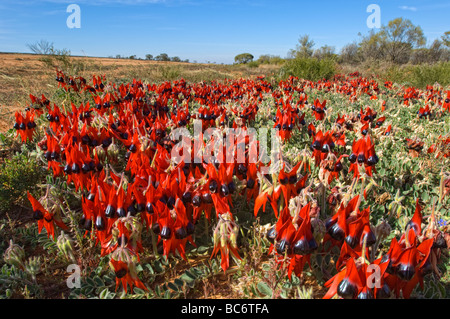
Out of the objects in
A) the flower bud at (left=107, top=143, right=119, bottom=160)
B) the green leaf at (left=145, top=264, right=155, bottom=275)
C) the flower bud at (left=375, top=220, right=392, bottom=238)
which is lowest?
the green leaf at (left=145, top=264, right=155, bottom=275)

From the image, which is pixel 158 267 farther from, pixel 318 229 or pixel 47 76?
pixel 47 76

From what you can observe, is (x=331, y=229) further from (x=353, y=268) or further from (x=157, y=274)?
(x=157, y=274)

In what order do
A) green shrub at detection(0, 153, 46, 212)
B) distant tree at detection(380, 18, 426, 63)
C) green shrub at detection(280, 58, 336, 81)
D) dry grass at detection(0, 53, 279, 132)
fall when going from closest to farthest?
green shrub at detection(0, 153, 46, 212)
dry grass at detection(0, 53, 279, 132)
green shrub at detection(280, 58, 336, 81)
distant tree at detection(380, 18, 426, 63)

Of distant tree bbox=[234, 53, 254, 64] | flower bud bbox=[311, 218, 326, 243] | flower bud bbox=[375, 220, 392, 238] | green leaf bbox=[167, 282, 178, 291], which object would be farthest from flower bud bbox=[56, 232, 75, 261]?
distant tree bbox=[234, 53, 254, 64]

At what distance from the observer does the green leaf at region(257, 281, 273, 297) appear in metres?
1.32

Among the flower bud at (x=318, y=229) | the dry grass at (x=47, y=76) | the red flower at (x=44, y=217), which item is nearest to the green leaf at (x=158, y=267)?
the red flower at (x=44, y=217)

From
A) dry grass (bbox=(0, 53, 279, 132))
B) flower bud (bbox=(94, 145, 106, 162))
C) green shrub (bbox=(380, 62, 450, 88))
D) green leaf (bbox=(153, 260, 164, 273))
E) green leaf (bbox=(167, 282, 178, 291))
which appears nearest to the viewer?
green leaf (bbox=(167, 282, 178, 291))

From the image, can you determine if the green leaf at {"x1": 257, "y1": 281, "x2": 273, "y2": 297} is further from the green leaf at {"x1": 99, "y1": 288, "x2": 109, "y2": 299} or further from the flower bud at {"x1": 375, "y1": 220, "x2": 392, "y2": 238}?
the green leaf at {"x1": 99, "y1": 288, "x2": 109, "y2": 299}

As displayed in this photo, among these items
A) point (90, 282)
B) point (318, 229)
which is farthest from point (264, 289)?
point (90, 282)

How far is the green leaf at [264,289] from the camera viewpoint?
1.32 meters

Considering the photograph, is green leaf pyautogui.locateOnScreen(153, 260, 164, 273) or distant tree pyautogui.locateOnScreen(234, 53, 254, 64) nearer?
green leaf pyautogui.locateOnScreen(153, 260, 164, 273)

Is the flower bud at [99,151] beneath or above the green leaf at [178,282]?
above

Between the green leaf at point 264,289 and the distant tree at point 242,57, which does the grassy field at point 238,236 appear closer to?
the green leaf at point 264,289

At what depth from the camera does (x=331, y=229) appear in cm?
120
